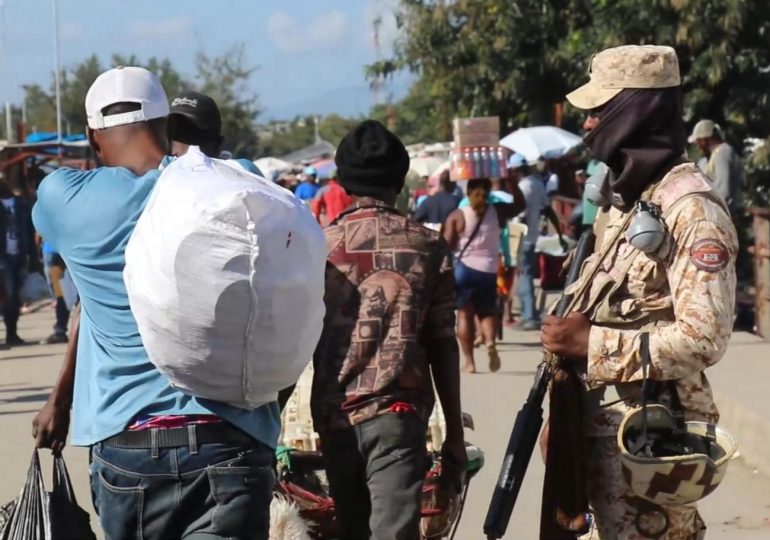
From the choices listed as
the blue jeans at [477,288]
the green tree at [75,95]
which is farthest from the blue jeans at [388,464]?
the green tree at [75,95]

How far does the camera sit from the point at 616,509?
148 inches

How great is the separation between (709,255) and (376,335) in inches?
47.7

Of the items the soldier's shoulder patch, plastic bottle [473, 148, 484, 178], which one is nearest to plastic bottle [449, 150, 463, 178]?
plastic bottle [473, 148, 484, 178]

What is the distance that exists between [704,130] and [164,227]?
10529mm

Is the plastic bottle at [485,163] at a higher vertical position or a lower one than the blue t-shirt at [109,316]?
lower

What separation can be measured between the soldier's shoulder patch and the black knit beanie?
132 cm

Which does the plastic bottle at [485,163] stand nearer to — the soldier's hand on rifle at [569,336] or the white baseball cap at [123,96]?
the soldier's hand on rifle at [569,336]

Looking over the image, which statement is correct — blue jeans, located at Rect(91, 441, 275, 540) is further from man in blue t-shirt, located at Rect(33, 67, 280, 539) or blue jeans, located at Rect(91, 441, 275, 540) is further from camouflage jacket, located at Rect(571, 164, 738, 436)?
camouflage jacket, located at Rect(571, 164, 738, 436)

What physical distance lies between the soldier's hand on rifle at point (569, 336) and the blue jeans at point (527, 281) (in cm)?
1154

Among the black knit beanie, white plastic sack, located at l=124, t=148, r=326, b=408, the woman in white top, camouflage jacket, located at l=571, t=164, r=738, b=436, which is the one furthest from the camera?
the woman in white top

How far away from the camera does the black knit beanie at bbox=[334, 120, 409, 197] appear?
4.51 m

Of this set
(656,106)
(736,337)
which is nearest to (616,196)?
(656,106)

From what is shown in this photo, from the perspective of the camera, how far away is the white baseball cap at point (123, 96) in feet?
11.6

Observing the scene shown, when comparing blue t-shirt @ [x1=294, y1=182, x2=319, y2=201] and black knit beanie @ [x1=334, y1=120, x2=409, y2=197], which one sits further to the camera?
blue t-shirt @ [x1=294, y1=182, x2=319, y2=201]
